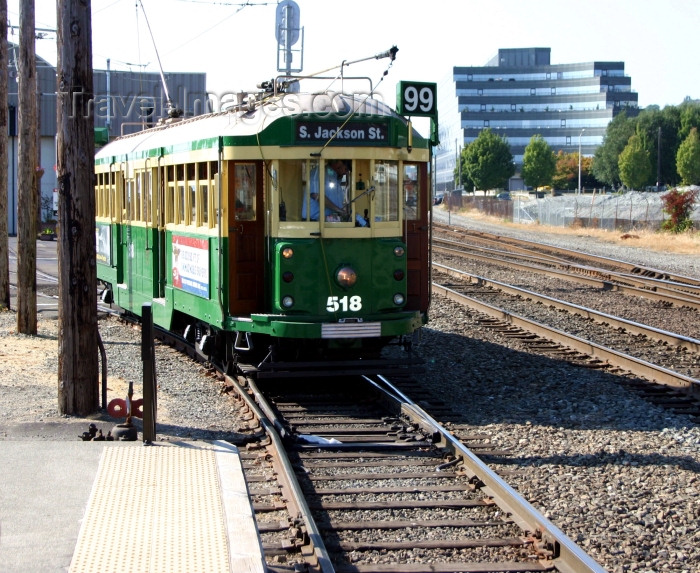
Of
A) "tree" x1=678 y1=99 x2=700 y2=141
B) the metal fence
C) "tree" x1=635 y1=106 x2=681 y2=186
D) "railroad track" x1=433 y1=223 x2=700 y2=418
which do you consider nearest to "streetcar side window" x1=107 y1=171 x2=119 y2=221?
"railroad track" x1=433 y1=223 x2=700 y2=418

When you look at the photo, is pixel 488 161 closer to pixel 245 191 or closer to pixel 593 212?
pixel 593 212

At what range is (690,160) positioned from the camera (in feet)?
265

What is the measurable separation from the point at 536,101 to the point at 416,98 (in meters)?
135

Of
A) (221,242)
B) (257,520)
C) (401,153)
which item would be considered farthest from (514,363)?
(257,520)

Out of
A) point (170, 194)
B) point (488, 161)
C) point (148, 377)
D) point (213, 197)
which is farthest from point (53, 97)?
point (488, 161)

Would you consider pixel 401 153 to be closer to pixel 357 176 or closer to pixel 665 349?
pixel 357 176

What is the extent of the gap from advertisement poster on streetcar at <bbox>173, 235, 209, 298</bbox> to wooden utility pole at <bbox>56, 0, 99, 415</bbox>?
1884 millimetres

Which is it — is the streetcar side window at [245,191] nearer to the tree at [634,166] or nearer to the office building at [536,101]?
the tree at [634,166]

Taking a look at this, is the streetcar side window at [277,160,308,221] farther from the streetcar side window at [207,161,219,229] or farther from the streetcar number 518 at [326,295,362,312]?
the streetcar number 518 at [326,295,362,312]

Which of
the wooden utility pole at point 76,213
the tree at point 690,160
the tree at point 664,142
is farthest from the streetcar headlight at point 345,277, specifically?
the tree at point 664,142

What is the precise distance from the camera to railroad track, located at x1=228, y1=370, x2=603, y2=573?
6.05 meters

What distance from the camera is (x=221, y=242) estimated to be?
422 inches

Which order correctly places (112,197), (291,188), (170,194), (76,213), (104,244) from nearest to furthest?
1. (76,213)
2. (291,188)
3. (170,194)
4. (112,197)
5. (104,244)

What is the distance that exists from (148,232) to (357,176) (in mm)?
4243
